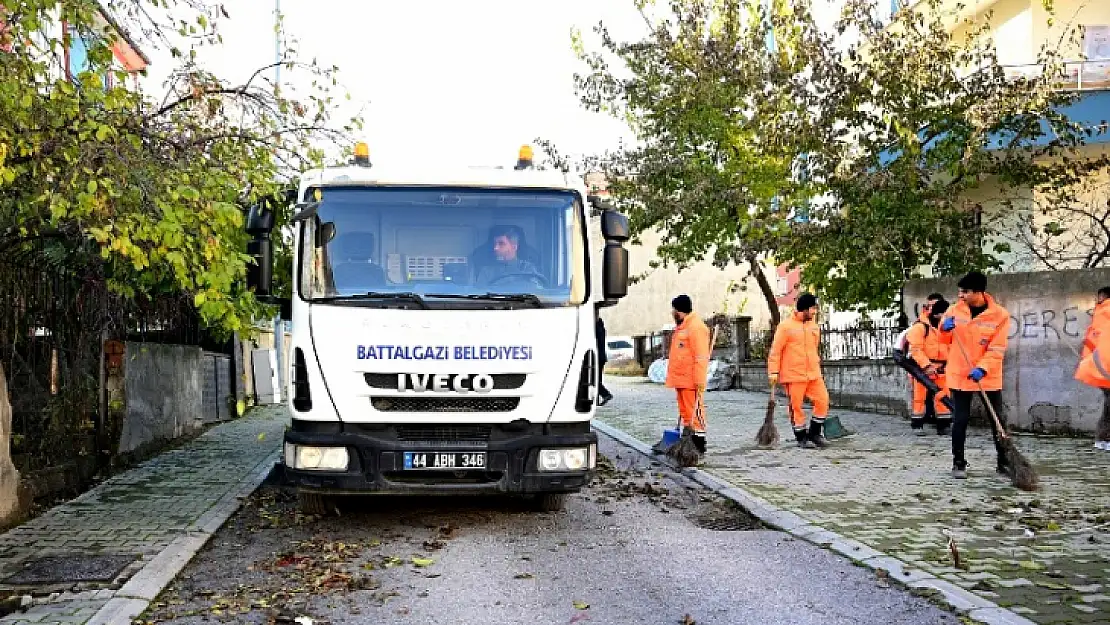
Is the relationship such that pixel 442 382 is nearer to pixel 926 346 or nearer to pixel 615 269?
pixel 615 269

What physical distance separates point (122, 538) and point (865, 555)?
4993 mm

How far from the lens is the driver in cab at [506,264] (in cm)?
741

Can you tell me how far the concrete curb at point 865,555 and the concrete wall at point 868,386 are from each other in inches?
273

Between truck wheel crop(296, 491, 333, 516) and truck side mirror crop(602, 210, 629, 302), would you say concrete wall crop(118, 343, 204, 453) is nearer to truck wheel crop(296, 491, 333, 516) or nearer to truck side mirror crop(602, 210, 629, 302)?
truck wheel crop(296, 491, 333, 516)

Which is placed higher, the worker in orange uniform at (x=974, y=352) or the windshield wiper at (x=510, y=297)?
the windshield wiper at (x=510, y=297)

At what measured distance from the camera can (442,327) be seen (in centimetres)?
707

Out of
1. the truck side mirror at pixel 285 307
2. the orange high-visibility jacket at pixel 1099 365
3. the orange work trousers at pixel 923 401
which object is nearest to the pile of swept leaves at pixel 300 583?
the truck side mirror at pixel 285 307

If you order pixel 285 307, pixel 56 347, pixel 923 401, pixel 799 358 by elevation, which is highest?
pixel 285 307

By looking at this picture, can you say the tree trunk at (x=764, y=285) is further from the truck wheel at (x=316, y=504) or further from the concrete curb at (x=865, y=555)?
the truck wheel at (x=316, y=504)

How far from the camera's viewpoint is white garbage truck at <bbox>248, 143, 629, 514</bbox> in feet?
23.0

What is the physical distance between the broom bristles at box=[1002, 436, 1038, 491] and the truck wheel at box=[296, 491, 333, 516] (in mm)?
5702

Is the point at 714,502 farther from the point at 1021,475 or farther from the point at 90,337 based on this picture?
the point at 90,337

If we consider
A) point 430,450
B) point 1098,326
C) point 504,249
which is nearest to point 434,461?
point 430,450

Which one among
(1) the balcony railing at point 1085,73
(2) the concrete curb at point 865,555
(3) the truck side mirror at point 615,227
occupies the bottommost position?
(2) the concrete curb at point 865,555
